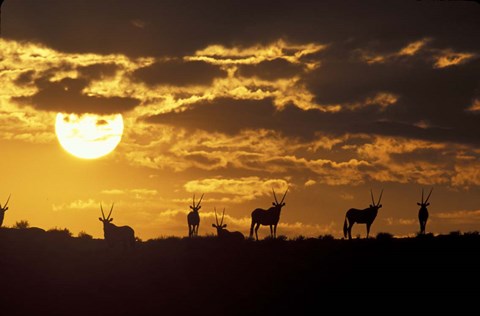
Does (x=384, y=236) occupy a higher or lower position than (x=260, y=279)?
higher

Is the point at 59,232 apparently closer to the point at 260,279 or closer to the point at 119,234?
the point at 119,234

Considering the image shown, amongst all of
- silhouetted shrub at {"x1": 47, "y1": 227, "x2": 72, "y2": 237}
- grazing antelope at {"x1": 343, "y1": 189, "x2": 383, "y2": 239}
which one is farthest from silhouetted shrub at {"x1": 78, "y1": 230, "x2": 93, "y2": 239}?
grazing antelope at {"x1": 343, "y1": 189, "x2": 383, "y2": 239}

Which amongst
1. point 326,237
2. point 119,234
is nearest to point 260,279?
point 326,237

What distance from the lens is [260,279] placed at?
38.8 metres

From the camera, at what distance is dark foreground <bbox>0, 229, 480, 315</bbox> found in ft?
112

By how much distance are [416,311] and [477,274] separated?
4884mm

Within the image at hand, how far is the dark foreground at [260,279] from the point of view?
112 feet

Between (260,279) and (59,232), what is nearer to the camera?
(260,279)

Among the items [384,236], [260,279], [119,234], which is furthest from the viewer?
[119,234]

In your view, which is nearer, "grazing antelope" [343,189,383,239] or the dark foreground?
the dark foreground

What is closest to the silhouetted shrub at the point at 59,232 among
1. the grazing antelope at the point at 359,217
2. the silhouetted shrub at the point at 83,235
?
the silhouetted shrub at the point at 83,235

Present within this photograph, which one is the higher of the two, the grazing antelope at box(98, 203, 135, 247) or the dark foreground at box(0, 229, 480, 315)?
the grazing antelope at box(98, 203, 135, 247)

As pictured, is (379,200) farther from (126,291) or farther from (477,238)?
(126,291)

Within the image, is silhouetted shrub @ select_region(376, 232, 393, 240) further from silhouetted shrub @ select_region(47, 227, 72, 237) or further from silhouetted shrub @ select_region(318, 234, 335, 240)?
silhouetted shrub @ select_region(47, 227, 72, 237)
